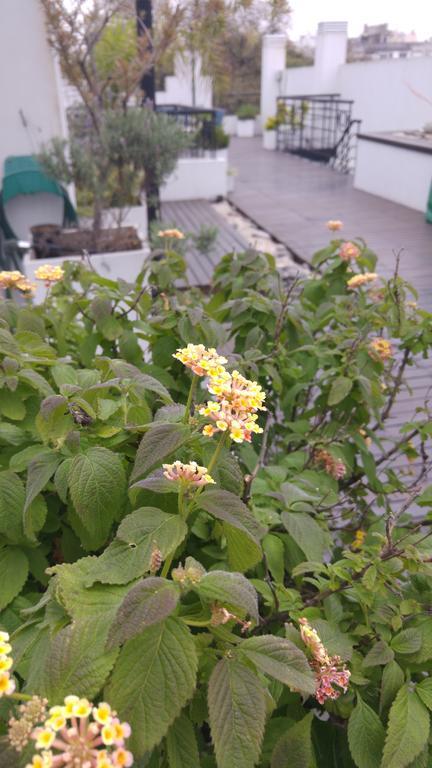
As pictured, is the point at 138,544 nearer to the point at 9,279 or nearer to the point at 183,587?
the point at 183,587

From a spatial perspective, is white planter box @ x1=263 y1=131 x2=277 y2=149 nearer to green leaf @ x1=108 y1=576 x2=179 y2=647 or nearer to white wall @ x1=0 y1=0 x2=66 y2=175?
white wall @ x1=0 y1=0 x2=66 y2=175

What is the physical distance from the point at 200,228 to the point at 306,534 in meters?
5.17

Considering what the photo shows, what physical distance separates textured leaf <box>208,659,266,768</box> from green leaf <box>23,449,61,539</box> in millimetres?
294

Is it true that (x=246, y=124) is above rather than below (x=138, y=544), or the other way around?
above

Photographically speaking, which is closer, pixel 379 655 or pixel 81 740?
pixel 81 740

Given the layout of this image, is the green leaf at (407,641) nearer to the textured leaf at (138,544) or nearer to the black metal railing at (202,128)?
the textured leaf at (138,544)

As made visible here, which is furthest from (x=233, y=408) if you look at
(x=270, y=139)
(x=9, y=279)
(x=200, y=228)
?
(x=270, y=139)

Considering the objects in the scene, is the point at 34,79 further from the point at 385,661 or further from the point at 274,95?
the point at 274,95

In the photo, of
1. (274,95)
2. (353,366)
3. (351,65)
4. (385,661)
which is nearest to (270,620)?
(385,661)

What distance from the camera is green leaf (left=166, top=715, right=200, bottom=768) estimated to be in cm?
55

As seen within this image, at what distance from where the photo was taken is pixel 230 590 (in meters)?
0.53

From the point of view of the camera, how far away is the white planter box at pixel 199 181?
26.0ft

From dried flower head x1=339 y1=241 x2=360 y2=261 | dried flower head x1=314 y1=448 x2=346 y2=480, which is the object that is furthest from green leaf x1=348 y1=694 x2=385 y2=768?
dried flower head x1=339 y1=241 x2=360 y2=261

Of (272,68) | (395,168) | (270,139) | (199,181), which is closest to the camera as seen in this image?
(395,168)
